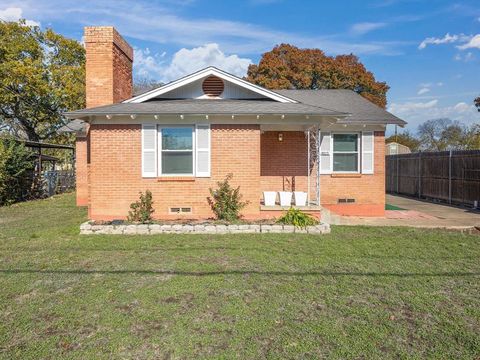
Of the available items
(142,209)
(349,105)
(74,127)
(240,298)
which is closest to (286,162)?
(349,105)

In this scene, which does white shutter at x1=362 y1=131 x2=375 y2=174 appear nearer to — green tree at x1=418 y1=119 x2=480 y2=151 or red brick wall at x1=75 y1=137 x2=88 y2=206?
red brick wall at x1=75 y1=137 x2=88 y2=206

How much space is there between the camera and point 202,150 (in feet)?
34.0

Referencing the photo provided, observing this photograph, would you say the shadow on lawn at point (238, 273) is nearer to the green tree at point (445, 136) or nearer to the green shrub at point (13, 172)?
the green shrub at point (13, 172)

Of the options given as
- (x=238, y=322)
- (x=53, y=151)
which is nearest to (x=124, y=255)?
(x=238, y=322)

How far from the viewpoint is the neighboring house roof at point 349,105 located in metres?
12.1

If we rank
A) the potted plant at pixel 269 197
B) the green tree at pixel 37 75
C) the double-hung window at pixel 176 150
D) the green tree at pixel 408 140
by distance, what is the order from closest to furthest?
the double-hung window at pixel 176 150
the potted plant at pixel 269 197
the green tree at pixel 37 75
the green tree at pixel 408 140

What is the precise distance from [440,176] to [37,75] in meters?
26.3

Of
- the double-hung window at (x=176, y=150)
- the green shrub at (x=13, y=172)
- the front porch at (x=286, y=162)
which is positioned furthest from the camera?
the green shrub at (x=13, y=172)

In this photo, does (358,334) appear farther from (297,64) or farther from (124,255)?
(297,64)

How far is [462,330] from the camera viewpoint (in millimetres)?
3951

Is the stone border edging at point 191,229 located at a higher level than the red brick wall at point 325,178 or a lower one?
lower

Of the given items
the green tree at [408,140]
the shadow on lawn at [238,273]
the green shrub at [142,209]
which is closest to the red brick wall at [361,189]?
the green shrub at [142,209]

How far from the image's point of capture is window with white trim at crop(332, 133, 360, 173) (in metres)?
12.7

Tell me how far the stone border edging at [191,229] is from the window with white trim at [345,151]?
3.90 metres
